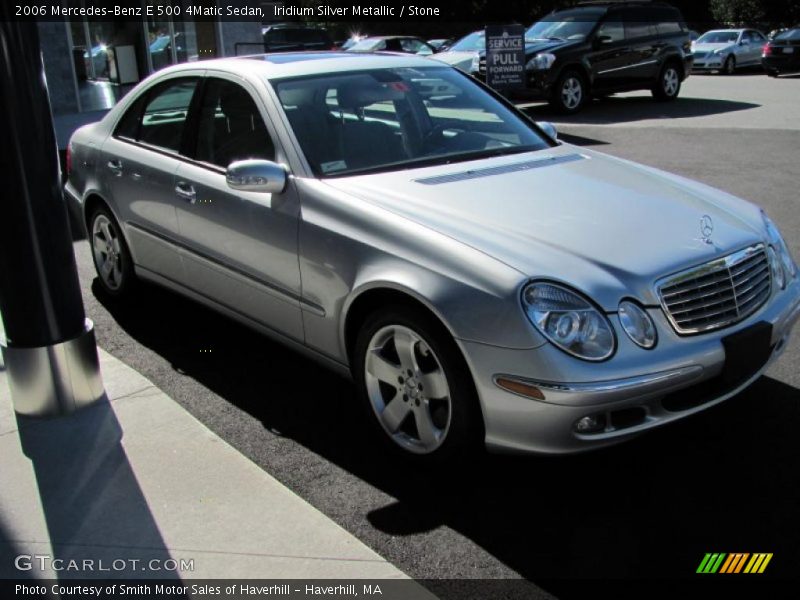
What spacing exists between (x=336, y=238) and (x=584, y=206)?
3.56 feet

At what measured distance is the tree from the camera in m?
41.9

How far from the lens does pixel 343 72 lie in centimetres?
448

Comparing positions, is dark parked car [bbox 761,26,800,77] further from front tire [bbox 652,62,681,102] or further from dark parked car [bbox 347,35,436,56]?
dark parked car [bbox 347,35,436,56]

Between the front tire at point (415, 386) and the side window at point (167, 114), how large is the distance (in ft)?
6.46

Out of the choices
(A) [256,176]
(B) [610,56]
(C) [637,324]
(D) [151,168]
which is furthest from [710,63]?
(C) [637,324]

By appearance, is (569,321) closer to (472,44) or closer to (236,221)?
(236,221)

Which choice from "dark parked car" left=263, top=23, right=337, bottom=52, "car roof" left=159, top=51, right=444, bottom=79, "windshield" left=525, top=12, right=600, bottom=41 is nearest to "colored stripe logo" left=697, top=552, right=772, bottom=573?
"car roof" left=159, top=51, right=444, bottom=79

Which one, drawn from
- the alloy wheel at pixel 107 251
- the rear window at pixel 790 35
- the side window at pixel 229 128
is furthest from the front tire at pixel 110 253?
the rear window at pixel 790 35

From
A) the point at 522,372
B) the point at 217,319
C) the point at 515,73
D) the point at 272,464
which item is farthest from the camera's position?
the point at 515,73

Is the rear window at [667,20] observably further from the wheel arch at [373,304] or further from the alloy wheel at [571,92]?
the wheel arch at [373,304]

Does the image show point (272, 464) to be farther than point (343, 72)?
No

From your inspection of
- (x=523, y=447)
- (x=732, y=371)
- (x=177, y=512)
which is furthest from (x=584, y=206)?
(x=177, y=512)

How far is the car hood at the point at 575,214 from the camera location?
3156mm

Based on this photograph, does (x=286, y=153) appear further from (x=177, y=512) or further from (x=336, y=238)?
(x=177, y=512)
